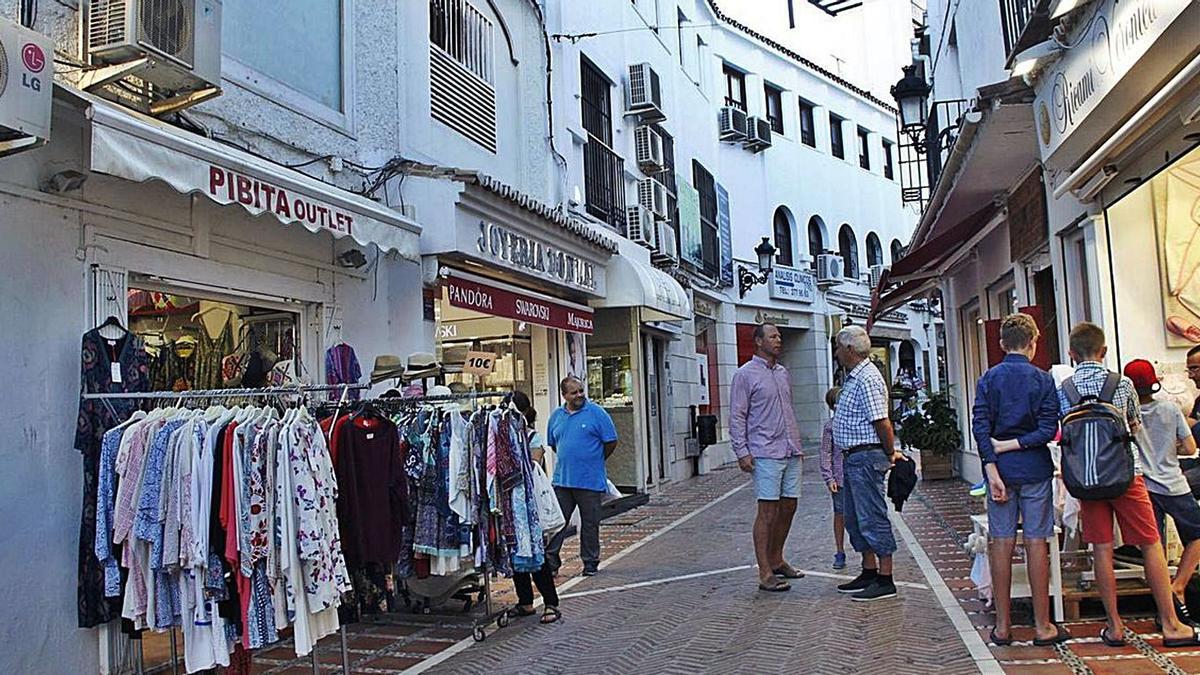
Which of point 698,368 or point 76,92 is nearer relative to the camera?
point 76,92

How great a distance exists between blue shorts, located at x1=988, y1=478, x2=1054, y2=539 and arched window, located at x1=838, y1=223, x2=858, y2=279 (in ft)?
81.0

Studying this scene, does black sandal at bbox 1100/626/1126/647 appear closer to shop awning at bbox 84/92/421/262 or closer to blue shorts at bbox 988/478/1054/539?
blue shorts at bbox 988/478/1054/539

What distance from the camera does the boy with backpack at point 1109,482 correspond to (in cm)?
524

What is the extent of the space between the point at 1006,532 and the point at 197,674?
4.52 metres

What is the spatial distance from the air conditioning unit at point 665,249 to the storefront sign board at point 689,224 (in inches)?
26.6

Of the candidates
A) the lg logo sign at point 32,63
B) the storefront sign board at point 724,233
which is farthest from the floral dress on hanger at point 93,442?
the storefront sign board at point 724,233

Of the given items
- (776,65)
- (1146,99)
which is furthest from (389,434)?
(776,65)

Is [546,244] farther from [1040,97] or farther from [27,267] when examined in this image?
[27,267]

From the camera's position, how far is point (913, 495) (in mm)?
13445

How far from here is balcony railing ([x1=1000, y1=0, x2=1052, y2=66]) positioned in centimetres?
746

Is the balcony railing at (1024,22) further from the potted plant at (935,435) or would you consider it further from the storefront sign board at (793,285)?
the storefront sign board at (793,285)

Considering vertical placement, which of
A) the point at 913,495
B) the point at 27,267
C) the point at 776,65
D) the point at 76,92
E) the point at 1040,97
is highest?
the point at 776,65

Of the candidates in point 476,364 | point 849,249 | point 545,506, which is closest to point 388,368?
point 545,506

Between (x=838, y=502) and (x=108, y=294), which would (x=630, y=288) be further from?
(x=108, y=294)
